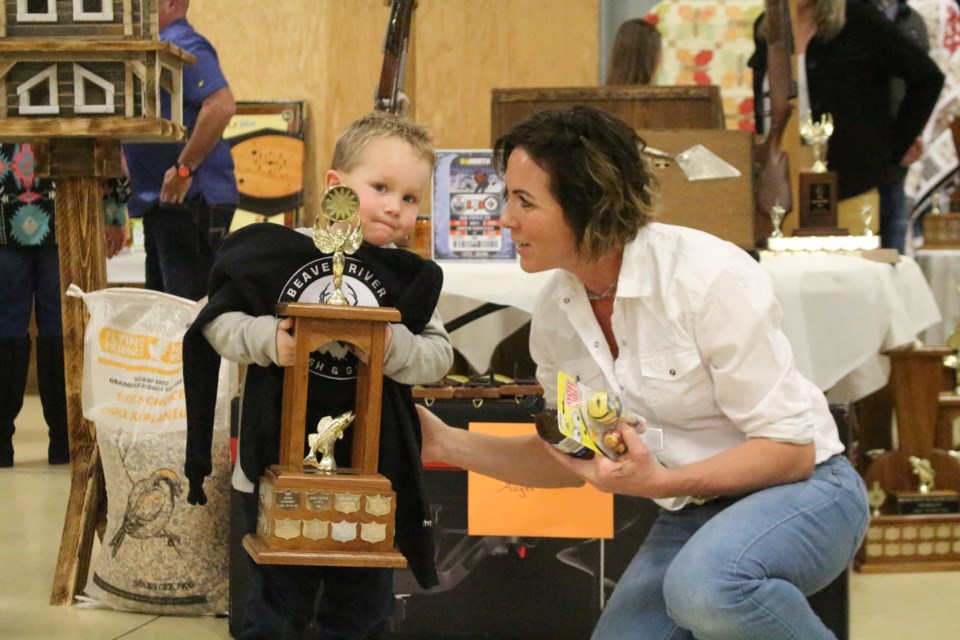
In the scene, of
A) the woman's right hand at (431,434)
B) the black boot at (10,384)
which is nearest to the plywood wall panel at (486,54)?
the black boot at (10,384)

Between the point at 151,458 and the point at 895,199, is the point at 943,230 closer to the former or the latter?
the point at 895,199

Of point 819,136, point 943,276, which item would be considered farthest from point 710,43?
point 819,136

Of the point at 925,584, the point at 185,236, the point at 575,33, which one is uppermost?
the point at 575,33

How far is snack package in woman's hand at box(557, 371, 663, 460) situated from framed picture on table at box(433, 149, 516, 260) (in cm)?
128

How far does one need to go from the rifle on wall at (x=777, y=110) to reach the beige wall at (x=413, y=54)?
161cm

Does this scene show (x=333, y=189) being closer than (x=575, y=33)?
Yes

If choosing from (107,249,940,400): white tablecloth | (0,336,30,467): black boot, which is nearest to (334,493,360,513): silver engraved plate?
(107,249,940,400): white tablecloth

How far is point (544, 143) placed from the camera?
1.98 metres

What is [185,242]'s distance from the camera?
366 centimetres

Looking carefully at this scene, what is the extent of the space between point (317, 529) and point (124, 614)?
1.28m

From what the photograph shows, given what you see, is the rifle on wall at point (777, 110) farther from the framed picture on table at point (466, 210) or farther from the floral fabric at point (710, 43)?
the floral fabric at point (710, 43)

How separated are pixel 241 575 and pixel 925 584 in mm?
1695

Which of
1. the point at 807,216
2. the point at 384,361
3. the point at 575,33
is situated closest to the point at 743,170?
the point at 807,216

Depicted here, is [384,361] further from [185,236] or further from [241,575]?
[185,236]
